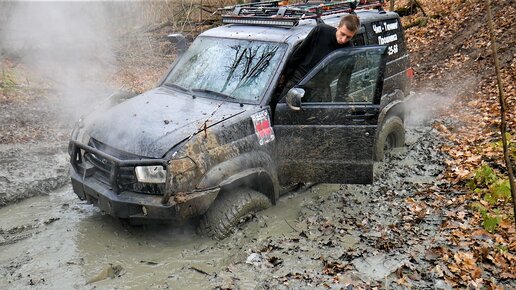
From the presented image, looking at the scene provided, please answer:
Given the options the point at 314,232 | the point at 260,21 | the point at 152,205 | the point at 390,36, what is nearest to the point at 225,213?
the point at 152,205

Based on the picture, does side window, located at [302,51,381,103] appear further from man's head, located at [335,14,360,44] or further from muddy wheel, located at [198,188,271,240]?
muddy wheel, located at [198,188,271,240]

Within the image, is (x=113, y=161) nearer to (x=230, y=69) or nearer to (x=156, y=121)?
(x=156, y=121)

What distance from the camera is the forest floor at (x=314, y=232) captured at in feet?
14.5

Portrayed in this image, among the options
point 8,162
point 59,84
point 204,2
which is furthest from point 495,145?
point 204,2

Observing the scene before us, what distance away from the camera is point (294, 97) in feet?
16.6

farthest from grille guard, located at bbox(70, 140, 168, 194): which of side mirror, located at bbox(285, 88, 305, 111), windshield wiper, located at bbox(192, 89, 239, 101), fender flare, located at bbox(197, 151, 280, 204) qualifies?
side mirror, located at bbox(285, 88, 305, 111)

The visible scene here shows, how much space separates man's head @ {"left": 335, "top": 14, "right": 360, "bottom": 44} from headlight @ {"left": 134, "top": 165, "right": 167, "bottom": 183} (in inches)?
103

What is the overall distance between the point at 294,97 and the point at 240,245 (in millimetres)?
1689

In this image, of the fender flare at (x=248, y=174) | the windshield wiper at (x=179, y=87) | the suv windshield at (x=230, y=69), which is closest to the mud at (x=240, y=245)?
the fender flare at (x=248, y=174)

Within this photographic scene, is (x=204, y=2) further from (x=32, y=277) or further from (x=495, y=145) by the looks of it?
(x=32, y=277)

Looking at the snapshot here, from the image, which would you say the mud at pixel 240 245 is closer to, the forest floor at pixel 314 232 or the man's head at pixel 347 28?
the forest floor at pixel 314 232

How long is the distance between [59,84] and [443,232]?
936 centimetres

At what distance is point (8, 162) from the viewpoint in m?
6.72

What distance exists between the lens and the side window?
5461mm
